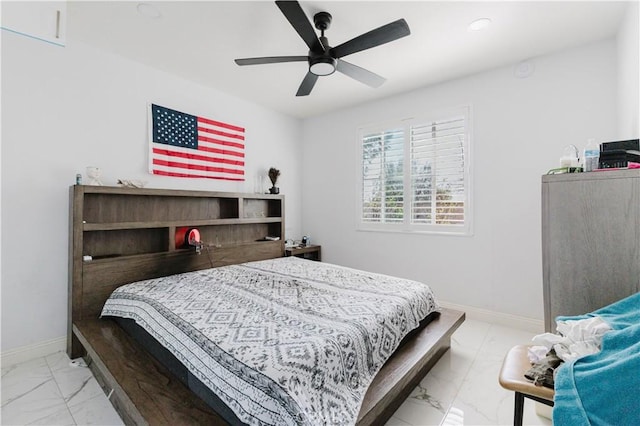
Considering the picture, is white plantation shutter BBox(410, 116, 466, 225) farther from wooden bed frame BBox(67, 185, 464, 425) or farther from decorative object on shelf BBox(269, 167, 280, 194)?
decorative object on shelf BBox(269, 167, 280, 194)

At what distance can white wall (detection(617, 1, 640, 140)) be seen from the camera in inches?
78.2

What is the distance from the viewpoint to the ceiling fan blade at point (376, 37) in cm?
191

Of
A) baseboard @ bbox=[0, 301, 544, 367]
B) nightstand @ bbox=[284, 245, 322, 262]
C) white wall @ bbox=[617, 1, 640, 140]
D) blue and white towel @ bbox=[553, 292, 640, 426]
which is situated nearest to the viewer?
blue and white towel @ bbox=[553, 292, 640, 426]

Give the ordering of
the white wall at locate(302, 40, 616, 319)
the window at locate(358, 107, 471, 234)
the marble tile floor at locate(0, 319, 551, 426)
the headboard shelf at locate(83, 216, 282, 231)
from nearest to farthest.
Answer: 1. the marble tile floor at locate(0, 319, 551, 426)
2. the headboard shelf at locate(83, 216, 282, 231)
3. the white wall at locate(302, 40, 616, 319)
4. the window at locate(358, 107, 471, 234)

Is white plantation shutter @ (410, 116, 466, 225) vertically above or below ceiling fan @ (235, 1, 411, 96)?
below

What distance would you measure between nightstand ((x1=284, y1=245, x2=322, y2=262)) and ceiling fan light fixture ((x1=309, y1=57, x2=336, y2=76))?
247 cm

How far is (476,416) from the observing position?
174 cm

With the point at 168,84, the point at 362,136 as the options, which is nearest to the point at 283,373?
the point at 168,84

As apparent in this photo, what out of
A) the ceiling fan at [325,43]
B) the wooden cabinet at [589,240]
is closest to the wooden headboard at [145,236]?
the ceiling fan at [325,43]

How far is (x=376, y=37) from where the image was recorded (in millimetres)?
2037

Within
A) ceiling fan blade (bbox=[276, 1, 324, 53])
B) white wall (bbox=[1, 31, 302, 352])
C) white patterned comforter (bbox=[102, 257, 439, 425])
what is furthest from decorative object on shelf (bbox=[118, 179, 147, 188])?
ceiling fan blade (bbox=[276, 1, 324, 53])

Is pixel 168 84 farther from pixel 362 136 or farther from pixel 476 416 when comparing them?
pixel 476 416

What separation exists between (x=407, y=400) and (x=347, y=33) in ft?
9.26

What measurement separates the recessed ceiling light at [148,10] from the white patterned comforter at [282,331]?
2.13 meters
